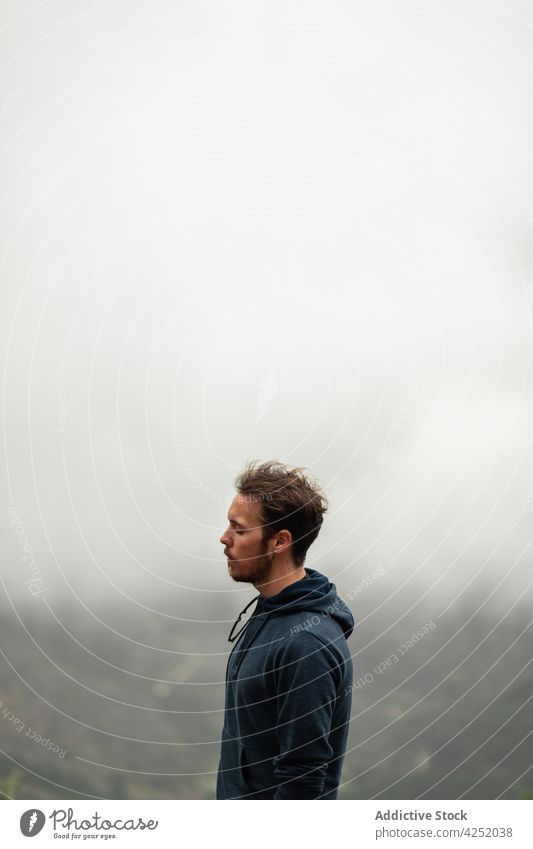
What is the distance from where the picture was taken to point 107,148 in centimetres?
425

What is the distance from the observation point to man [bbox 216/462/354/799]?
2248mm

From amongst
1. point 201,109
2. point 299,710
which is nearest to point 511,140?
point 201,109

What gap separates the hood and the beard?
88 mm

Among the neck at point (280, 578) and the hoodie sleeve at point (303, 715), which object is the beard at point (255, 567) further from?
the hoodie sleeve at point (303, 715)

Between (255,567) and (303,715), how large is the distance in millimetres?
579

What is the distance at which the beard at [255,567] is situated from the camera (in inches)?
104

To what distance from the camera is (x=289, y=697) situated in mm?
2266

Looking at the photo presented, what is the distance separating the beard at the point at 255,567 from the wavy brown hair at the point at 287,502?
65 millimetres

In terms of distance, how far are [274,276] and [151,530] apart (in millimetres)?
1652
